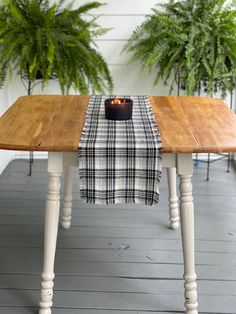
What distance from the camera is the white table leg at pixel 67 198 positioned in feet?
7.73

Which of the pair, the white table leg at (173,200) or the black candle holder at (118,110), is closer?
the black candle holder at (118,110)

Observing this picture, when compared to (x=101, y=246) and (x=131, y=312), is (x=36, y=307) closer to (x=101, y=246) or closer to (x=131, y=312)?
(x=131, y=312)

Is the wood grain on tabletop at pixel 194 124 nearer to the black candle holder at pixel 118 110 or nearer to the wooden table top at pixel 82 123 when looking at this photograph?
the wooden table top at pixel 82 123

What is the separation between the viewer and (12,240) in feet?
7.61

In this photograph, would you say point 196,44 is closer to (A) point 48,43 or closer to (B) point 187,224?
(A) point 48,43

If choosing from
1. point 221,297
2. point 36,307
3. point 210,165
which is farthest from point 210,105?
point 210,165

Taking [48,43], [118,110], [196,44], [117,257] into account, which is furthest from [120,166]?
[196,44]

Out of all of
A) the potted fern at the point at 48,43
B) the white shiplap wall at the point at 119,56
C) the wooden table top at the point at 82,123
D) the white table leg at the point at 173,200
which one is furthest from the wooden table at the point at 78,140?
the white shiplap wall at the point at 119,56

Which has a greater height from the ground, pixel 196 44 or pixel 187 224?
pixel 196 44

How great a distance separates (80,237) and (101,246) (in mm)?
137

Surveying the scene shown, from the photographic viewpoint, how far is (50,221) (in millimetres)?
1681

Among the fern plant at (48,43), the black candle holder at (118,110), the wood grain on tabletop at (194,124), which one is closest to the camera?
the wood grain on tabletop at (194,124)

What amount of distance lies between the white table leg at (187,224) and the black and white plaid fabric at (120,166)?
10 centimetres

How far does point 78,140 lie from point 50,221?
303 mm
